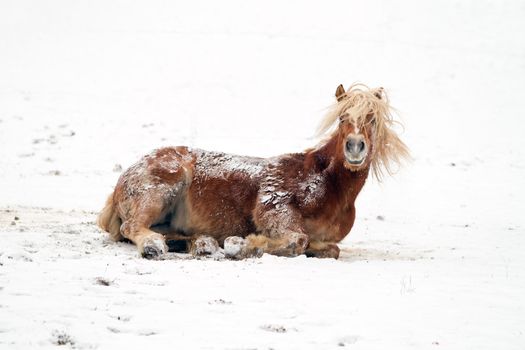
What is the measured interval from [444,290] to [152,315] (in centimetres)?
256

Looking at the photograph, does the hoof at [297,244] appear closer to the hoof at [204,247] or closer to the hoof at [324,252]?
the hoof at [324,252]

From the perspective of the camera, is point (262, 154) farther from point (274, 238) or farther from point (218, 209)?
point (274, 238)

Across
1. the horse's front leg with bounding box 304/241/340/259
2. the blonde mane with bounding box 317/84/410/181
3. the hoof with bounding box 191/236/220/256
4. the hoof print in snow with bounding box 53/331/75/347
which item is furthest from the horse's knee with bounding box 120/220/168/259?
the hoof print in snow with bounding box 53/331/75/347

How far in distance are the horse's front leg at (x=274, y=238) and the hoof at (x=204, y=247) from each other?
286 mm

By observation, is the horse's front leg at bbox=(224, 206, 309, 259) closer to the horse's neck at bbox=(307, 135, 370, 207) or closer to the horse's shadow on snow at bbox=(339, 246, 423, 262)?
the horse's neck at bbox=(307, 135, 370, 207)

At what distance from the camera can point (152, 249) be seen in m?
6.86

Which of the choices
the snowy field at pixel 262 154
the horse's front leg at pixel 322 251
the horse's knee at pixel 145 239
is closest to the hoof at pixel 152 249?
the horse's knee at pixel 145 239

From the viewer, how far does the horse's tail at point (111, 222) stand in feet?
26.6

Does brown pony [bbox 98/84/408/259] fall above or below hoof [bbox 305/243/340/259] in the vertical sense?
above

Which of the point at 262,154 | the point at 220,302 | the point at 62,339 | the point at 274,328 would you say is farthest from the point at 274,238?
the point at 262,154

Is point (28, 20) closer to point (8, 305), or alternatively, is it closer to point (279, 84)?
point (279, 84)

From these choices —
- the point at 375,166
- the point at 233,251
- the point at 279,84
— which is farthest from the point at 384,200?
the point at 279,84

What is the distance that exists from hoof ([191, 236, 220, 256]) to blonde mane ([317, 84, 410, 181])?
1.83 metres

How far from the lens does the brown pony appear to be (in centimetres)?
733
